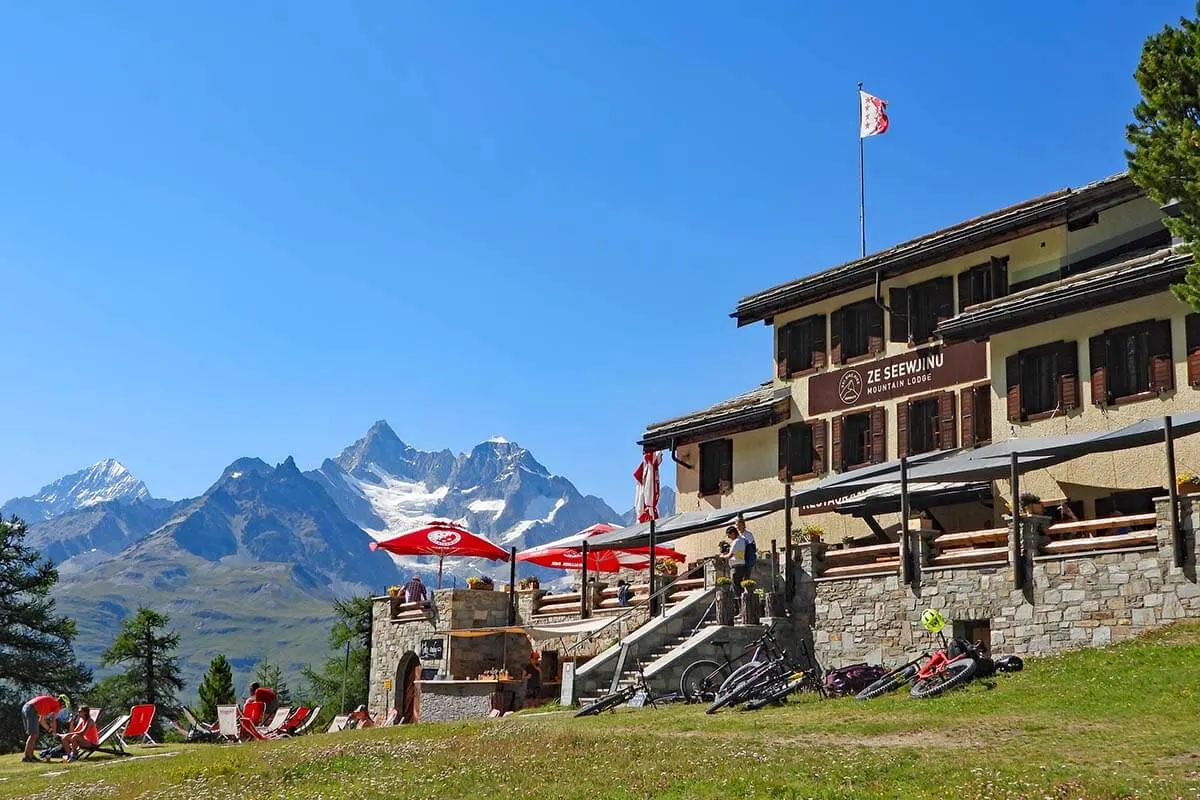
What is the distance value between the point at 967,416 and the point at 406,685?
1678cm

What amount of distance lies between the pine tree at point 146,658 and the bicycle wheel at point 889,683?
47127 mm

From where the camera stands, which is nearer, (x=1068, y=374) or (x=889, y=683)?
(x=889, y=683)

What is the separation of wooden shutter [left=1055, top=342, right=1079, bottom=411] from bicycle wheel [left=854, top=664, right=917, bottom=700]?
32.9ft

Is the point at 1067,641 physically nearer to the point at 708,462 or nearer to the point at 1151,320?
the point at 1151,320

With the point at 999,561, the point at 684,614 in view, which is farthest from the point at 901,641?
the point at 684,614

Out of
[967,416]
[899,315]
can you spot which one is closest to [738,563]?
[967,416]

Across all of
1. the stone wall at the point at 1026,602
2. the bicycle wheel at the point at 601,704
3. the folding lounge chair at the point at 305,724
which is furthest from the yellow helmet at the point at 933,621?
the folding lounge chair at the point at 305,724

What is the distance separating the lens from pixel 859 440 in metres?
35.6

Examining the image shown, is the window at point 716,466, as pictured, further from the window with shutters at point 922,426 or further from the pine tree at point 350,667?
the pine tree at point 350,667

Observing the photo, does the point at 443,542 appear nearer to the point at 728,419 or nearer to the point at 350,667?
the point at 728,419

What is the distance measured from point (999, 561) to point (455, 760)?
36.2 ft

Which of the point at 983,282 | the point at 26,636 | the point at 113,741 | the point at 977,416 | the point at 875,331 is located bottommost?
the point at 113,741

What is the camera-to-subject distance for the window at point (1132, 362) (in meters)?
28.1

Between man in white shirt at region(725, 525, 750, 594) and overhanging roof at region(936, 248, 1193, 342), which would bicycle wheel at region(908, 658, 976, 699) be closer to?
man in white shirt at region(725, 525, 750, 594)
